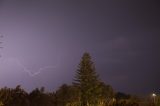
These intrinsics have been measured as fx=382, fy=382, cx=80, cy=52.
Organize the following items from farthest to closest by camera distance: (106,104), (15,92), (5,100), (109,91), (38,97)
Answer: (109,91), (38,97), (15,92), (5,100), (106,104)

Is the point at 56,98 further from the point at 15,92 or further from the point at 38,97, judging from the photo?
the point at 15,92

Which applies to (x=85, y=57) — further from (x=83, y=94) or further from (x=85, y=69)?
(x=83, y=94)

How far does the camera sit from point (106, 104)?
2409 centimetres

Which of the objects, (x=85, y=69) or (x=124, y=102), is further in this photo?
(x=85, y=69)

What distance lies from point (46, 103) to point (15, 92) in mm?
6447

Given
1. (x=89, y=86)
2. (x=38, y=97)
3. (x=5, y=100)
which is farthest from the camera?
(x=89, y=86)

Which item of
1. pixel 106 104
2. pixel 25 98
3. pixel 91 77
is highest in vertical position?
pixel 91 77

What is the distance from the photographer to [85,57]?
218 ft

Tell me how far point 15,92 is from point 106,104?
114 feet

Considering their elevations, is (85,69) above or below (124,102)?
above

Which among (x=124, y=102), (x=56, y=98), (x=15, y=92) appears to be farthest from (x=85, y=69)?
(x=124, y=102)

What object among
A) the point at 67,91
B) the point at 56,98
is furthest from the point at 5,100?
the point at 67,91

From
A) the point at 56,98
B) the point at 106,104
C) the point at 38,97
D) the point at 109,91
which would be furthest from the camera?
the point at 109,91

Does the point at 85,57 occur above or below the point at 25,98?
above
